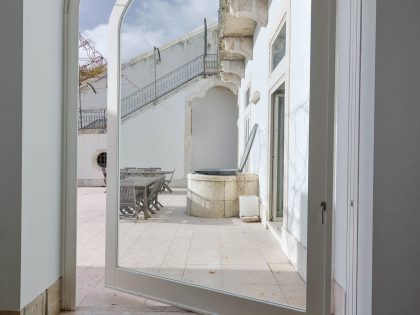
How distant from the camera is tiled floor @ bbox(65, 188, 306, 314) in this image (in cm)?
313

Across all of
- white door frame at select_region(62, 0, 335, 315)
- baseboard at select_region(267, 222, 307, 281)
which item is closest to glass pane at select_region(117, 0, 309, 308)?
baseboard at select_region(267, 222, 307, 281)

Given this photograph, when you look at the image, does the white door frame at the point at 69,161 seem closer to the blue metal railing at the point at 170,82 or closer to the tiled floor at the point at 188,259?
the tiled floor at the point at 188,259

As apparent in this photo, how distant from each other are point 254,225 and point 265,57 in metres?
2.99

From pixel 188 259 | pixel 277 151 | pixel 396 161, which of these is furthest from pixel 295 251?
pixel 277 151

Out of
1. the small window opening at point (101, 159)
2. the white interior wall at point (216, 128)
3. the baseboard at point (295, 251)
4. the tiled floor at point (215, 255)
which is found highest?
the white interior wall at point (216, 128)

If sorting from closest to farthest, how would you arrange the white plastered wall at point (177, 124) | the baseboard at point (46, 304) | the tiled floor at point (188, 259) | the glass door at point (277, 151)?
the baseboard at point (46, 304), the tiled floor at point (188, 259), the glass door at point (277, 151), the white plastered wall at point (177, 124)

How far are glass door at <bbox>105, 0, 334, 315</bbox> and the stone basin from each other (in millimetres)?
19

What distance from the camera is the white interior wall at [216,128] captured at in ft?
47.3

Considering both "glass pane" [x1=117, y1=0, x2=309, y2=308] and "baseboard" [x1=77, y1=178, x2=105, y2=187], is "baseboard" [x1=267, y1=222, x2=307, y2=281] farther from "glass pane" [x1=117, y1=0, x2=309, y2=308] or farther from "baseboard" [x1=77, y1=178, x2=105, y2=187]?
"baseboard" [x1=77, y1=178, x2=105, y2=187]

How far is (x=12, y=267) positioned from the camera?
2203mm

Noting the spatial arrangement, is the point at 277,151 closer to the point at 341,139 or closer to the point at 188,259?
the point at 188,259

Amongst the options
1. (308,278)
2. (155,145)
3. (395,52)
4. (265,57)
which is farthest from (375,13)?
(155,145)

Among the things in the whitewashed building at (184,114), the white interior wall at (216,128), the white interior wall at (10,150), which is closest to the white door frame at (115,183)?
the white interior wall at (10,150)

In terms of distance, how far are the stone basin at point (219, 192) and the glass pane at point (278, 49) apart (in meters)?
2.31
